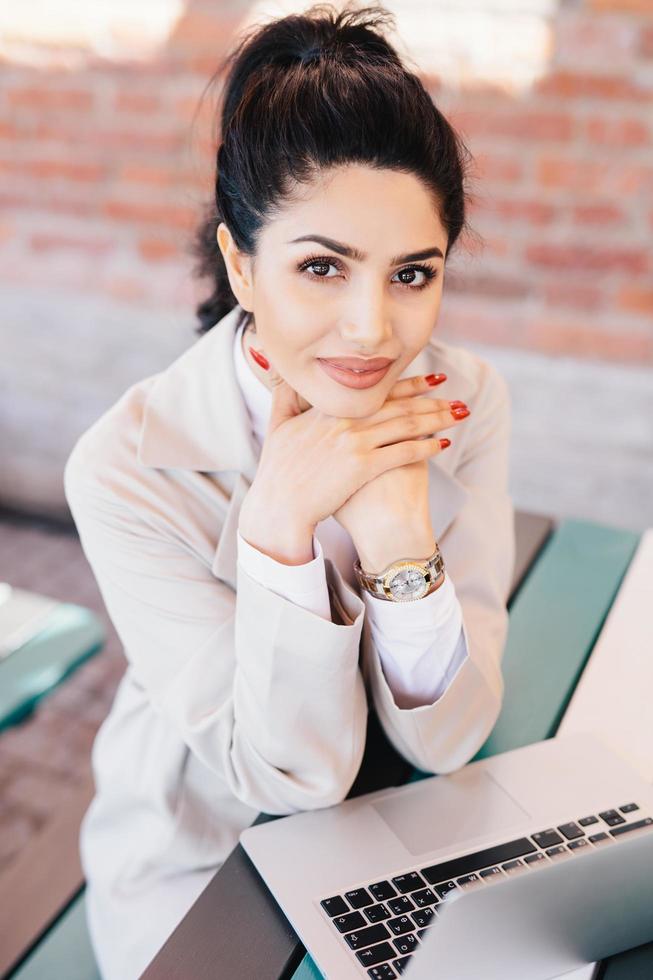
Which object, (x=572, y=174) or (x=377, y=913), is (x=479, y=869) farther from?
(x=572, y=174)

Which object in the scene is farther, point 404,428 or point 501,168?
point 501,168

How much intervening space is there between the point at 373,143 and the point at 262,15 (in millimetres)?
1626

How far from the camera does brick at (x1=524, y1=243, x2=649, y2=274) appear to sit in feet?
7.03

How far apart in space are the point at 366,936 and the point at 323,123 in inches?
28.1

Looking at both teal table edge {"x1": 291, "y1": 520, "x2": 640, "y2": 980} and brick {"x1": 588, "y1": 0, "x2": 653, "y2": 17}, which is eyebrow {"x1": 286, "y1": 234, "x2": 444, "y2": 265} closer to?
teal table edge {"x1": 291, "y1": 520, "x2": 640, "y2": 980}

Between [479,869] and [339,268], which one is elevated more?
[339,268]

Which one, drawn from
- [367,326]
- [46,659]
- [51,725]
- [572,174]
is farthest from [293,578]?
[572,174]

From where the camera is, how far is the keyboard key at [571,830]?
85 cm

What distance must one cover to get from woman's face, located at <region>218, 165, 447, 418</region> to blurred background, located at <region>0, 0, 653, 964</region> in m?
0.87

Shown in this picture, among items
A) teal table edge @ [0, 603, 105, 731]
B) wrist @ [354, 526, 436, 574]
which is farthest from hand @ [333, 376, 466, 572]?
teal table edge @ [0, 603, 105, 731]

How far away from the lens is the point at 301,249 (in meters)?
0.90

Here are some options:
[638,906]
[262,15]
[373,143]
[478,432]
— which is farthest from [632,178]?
[638,906]

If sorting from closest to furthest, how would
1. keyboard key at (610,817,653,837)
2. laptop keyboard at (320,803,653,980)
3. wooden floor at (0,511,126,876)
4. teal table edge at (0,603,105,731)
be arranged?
laptop keyboard at (320,803,653,980) < keyboard key at (610,817,653,837) < teal table edge at (0,603,105,731) < wooden floor at (0,511,126,876)

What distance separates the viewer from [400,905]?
31.0 inches
